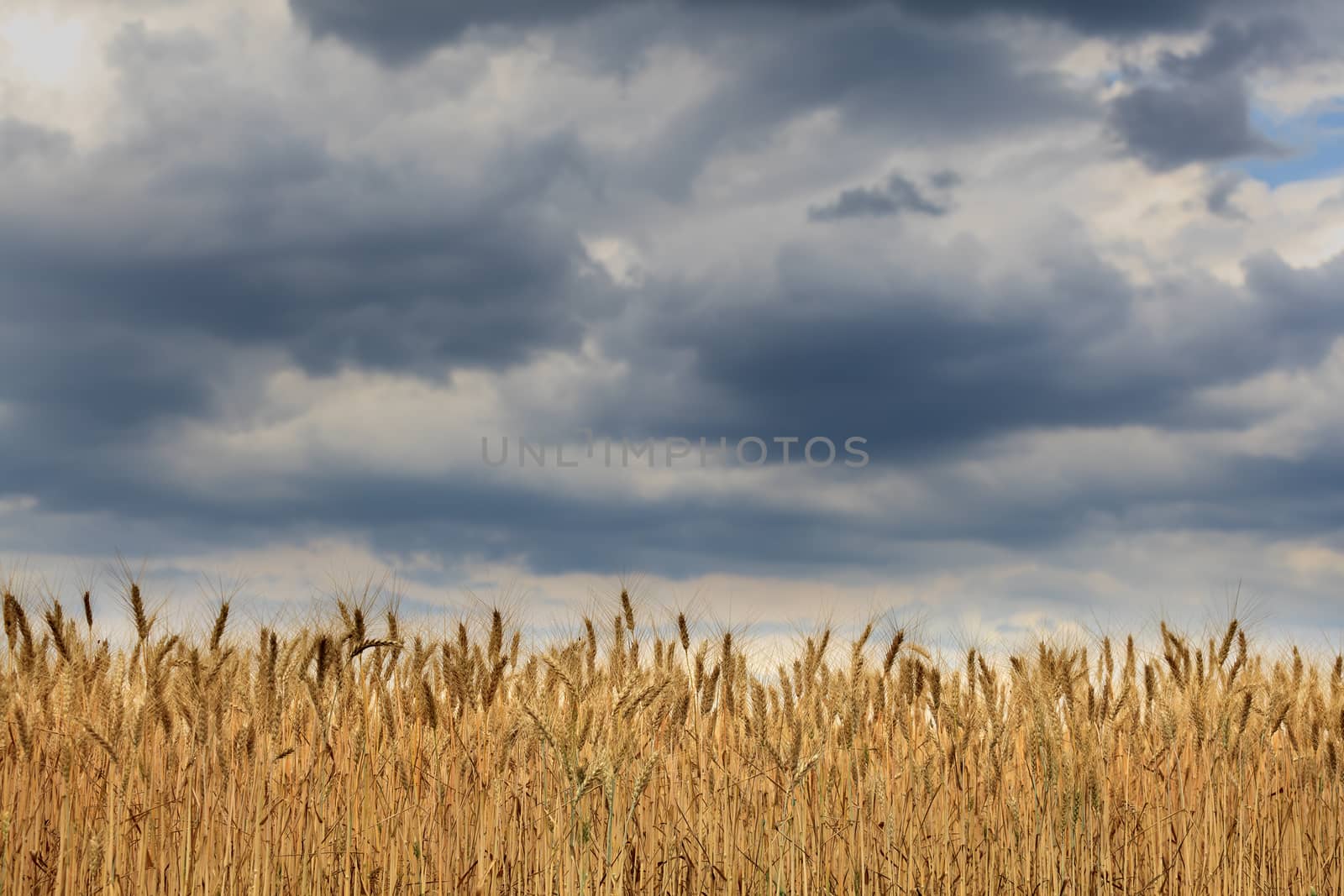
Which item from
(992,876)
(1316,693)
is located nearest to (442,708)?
(992,876)

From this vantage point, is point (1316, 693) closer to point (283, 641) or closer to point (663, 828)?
point (663, 828)

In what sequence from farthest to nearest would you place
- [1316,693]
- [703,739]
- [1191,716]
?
[1316,693] → [1191,716] → [703,739]

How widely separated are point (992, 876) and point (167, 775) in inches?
140

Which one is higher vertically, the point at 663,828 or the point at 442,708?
the point at 442,708

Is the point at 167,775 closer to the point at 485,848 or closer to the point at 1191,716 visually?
the point at 485,848

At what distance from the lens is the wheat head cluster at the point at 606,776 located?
448 centimetres

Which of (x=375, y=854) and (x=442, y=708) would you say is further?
(x=442, y=708)

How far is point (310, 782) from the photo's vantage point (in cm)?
467

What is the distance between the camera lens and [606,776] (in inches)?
145

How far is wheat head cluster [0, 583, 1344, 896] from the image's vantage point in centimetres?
448

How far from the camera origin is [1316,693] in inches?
276

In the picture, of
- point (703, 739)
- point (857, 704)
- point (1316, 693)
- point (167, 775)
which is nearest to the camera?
point (167, 775)

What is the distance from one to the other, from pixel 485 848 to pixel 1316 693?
16.9ft

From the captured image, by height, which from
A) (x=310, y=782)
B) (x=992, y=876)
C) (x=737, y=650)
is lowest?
(x=992, y=876)
